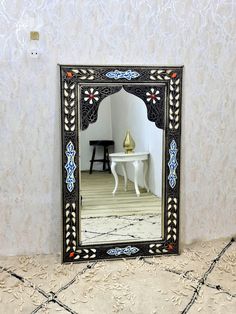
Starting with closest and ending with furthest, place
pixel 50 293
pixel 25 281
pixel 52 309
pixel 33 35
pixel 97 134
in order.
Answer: pixel 52 309, pixel 50 293, pixel 25 281, pixel 33 35, pixel 97 134

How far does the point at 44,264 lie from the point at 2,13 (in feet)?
4.93

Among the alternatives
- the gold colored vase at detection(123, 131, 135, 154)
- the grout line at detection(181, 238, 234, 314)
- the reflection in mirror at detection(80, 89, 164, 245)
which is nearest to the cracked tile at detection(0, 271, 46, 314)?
the reflection in mirror at detection(80, 89, 164, 245)

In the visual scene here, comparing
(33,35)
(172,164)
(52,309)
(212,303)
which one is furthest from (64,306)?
(33,35)

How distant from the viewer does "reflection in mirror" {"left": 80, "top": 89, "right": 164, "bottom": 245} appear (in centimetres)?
257

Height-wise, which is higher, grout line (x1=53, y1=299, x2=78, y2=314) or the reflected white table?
the reflected white table

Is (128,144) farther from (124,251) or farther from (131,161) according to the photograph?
(124,251)

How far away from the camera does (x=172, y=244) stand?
8.95 ft

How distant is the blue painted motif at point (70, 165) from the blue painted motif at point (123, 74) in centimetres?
48

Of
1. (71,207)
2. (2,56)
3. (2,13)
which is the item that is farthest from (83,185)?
(2,13)

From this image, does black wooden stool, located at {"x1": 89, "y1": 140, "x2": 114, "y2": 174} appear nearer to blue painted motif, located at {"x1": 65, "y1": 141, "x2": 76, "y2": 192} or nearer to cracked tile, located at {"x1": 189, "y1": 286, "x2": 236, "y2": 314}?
blue painted motif, located at {"x1": 65, "y1": 141, "x2": 76, "y2": 192}

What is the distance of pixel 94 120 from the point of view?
2545 millimetres

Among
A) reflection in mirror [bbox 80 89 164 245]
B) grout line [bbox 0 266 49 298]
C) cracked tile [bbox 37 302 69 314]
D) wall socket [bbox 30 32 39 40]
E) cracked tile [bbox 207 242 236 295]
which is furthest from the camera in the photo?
reflection in mirror [bbox 80 89 164 245]

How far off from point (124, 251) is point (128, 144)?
678 millimetres

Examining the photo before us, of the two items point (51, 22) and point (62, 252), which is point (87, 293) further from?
point (51, 22)
